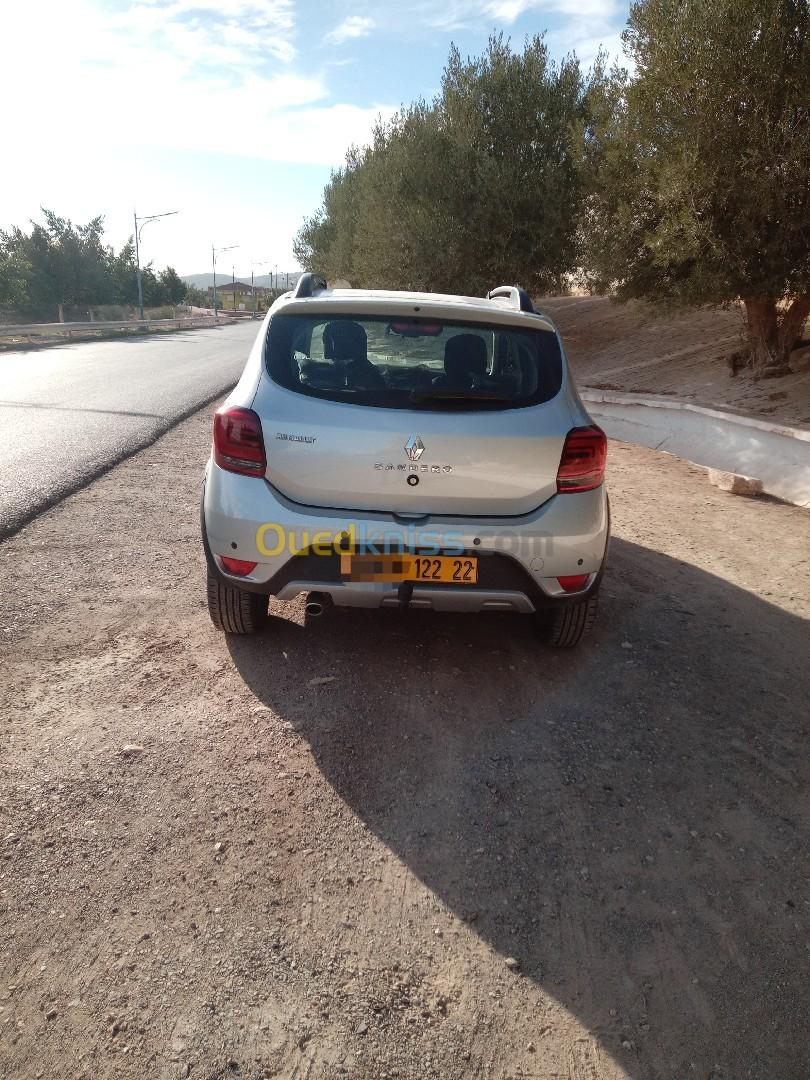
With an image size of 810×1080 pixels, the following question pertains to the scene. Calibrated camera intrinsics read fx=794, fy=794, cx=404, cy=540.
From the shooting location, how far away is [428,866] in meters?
2.55

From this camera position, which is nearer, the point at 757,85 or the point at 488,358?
the point at 488,358

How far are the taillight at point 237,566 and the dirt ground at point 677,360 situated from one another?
8468 millimetres

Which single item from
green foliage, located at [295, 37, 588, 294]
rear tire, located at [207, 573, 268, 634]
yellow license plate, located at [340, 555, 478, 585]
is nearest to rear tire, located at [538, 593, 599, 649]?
yellow license plate, located at [340, 555, 478, 585]

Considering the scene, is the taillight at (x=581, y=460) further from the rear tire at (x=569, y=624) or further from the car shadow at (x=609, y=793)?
the car shadow at (x=609, y=793)

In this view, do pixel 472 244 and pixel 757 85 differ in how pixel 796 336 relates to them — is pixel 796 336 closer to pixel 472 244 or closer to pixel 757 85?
pixel 757 85

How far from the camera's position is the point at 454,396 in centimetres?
348

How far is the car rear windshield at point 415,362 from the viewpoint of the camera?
350 centimetres

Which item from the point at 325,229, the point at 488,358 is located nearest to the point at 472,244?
the point at 488,358

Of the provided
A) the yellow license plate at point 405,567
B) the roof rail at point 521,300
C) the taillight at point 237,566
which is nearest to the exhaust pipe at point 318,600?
the yellow license plate at point 405,567

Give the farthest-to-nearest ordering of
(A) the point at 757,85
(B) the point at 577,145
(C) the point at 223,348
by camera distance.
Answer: (C) the point at 223,348
(B) the point at 577,145
(A) the point at 757,85

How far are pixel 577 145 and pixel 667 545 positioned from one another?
1190 centimetres

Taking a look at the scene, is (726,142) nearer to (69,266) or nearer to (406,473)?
(406,473)

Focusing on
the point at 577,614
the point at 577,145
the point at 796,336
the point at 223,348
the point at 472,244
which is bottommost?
the point at 223,348

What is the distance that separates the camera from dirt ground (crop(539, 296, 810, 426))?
1150cm
